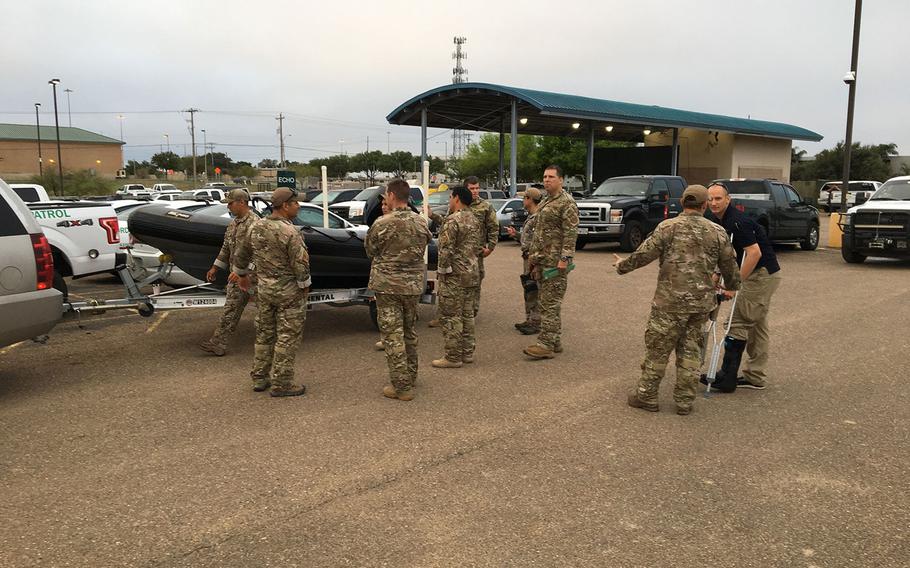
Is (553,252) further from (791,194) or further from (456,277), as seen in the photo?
(791,194)

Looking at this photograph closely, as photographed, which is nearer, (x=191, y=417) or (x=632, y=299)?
(x=191, y=417)

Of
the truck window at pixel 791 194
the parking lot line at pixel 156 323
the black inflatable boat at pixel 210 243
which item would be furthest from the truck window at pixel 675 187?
the parking lot line at pixel 156 323

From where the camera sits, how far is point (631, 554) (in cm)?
321

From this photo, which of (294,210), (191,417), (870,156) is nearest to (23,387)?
(191,417)

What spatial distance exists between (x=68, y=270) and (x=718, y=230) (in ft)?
25.4

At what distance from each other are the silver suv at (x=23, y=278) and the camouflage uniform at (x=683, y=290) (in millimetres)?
4787

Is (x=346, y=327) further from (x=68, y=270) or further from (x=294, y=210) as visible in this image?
(x=68, y=270)

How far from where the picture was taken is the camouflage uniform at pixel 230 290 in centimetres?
655

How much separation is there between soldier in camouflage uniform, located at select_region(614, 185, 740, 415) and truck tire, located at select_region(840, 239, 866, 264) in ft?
37.8

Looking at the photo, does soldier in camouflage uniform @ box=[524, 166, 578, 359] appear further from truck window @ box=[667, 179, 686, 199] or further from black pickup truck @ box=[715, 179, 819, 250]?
truck window @ box=[667, 179, 686, 199]

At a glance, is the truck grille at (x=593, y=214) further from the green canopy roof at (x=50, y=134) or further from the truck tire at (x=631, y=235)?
the green canopy roof at (x=50, y=134)

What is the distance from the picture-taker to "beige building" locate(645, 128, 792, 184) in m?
37.0

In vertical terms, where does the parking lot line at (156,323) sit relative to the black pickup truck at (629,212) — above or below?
below

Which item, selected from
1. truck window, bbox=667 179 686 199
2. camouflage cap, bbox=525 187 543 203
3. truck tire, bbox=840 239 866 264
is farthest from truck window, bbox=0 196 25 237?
truck window, bbox=667 179 686 199
